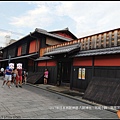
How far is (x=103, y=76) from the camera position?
934 centimetres

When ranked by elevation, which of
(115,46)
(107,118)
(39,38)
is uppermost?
(39,38)

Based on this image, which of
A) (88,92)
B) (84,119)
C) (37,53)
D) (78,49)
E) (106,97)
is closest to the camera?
(84,119)

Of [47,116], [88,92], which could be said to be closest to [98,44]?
[88,92]

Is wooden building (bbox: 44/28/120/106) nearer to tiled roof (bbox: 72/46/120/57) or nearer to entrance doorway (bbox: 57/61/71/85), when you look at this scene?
tiled roof (bbox: 72/46/120/57)

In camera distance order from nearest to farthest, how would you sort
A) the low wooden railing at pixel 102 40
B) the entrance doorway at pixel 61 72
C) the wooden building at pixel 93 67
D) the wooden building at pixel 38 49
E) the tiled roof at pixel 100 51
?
the wooden building at pixel 93 67 < the tiled roof at pixel 100 51 < the low wooden railing at pixel 102 40 < the entrance doorway at pixel 61 72 < the wooden building at pixel 38 49

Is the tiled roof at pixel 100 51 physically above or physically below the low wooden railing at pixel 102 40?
below

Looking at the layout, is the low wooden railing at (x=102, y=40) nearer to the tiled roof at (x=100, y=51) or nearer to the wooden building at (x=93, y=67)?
the wooden building at (x=93, y=67)

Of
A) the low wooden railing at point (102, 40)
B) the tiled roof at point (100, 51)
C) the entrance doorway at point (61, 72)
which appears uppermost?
the low wooden railing at point (102, 40)

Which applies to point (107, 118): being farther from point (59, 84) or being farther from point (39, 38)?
point (39, 38)

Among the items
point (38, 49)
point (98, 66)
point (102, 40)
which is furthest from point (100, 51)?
point (38, 49)

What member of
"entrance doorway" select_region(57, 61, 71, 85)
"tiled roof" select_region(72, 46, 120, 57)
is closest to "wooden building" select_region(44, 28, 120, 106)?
"tiled roof" select_region(72, 46, 120, 57)

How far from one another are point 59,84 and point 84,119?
373 inches

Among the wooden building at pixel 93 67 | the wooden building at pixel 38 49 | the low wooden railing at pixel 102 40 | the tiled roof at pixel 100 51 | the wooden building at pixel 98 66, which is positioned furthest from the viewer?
the wooden building at pixel 38 49

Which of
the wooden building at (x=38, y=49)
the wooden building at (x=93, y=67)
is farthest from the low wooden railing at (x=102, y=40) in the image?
the wooden building at (x=38, y=49)
